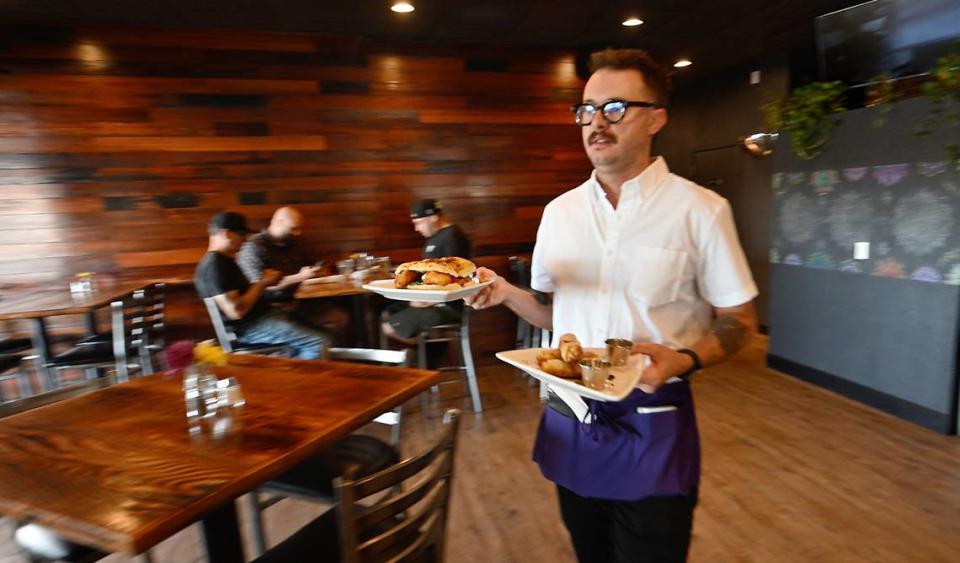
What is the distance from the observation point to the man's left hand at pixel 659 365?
105 centimetres

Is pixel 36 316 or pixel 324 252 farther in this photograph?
pixel 324 252

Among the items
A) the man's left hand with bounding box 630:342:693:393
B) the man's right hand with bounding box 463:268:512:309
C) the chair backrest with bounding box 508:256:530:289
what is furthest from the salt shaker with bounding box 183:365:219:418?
the chair backrest with bounding box 508:256:530:289

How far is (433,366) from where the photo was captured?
4496 millimetres

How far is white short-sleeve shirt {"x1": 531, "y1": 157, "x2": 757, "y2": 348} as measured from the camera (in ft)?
3.99

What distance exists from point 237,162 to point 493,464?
10.5 feet

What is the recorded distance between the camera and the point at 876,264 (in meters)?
3.45

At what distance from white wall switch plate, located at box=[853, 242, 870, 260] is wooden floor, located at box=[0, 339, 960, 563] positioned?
1.05m

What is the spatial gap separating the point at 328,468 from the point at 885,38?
15.7 ft

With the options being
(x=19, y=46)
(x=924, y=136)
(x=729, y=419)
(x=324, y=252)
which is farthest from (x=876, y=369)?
(x=19, y=46)

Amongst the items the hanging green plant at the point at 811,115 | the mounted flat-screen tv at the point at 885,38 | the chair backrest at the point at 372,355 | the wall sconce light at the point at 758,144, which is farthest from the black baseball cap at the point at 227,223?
the wall sconce light at the point at 758,144

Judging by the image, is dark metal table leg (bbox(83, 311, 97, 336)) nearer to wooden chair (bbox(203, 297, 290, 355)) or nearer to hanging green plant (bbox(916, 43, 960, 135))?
wooden chair (bbox(203, 297, 290, 355))

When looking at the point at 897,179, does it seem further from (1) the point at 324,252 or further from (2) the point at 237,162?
(2) the point at 237,162

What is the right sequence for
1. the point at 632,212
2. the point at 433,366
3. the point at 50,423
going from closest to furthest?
the point at 632,212 < the point at 50,423 < the point at 433,366

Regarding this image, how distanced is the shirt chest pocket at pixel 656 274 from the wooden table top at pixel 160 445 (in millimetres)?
838
